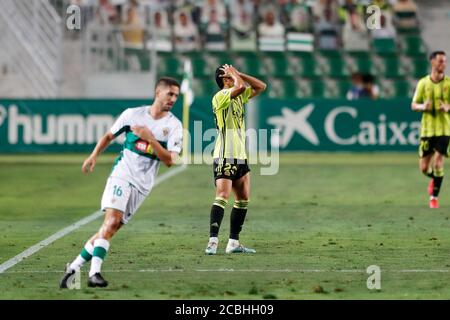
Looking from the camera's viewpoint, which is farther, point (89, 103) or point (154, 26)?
point (154, 26)

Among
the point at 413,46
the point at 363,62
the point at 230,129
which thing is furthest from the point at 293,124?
the point at 230,129

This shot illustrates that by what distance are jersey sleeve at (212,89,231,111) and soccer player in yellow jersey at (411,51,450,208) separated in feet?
19.6

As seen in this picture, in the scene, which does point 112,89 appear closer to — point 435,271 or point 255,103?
point 255,103

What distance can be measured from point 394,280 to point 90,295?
9.09ft

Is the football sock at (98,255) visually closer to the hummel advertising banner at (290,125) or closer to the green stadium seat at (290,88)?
the hummel advertising banner at (290,125)

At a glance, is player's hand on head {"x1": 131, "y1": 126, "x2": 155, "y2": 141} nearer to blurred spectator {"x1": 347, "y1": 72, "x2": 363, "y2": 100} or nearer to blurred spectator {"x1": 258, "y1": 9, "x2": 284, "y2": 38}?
blurred spectator {"x1": 347, "y1": 72, "x2": 363, "y2": 100}

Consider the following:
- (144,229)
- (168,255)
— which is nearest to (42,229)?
(144,229)

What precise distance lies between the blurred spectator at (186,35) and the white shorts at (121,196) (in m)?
24.5

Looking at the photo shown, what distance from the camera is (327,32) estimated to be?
35.4m

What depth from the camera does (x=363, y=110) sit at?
3067cm

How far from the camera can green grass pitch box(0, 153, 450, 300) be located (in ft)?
33.2

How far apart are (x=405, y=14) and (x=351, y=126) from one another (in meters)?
7.06

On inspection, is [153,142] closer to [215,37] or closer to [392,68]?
[215,37]

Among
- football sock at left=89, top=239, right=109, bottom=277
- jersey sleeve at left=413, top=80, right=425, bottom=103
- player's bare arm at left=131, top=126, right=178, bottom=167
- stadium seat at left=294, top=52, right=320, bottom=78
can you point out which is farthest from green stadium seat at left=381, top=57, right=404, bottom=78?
football sock at left=89, top=239, right=109, bottom=277
